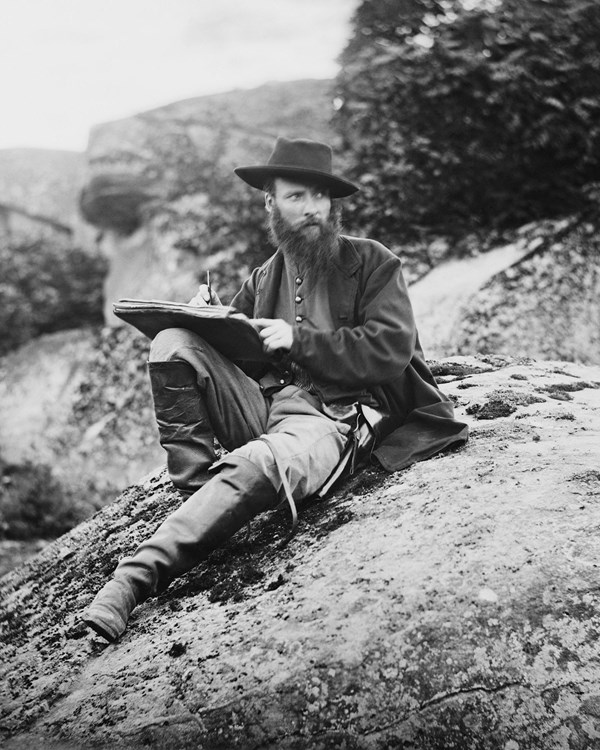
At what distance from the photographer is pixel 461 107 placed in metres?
8.30

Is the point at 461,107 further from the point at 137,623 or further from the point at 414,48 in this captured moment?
the point at 137,623

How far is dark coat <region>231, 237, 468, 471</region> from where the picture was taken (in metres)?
3.21

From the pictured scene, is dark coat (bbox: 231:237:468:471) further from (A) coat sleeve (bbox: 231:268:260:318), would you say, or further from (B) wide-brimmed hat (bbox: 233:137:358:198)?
(B) wide-brimmed hat (bbox: 233:137:358:198)

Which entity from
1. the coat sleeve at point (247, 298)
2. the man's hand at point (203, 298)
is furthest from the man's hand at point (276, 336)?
the coat sleeve at point (247, 298)

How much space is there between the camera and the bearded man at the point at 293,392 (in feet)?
9.90

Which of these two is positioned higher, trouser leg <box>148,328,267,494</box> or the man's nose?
the man's nose

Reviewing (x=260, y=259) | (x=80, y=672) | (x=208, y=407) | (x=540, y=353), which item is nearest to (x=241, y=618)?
(x=80, y=672)

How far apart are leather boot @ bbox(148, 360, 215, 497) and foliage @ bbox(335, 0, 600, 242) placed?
5.37 metres

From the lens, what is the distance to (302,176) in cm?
343

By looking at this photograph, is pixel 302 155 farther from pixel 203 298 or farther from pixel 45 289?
pixel 45 289

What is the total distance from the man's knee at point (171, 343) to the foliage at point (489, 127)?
5.25 metres

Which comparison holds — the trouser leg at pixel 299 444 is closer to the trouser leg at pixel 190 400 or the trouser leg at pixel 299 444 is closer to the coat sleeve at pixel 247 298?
the trouser leg at pixel 190 400

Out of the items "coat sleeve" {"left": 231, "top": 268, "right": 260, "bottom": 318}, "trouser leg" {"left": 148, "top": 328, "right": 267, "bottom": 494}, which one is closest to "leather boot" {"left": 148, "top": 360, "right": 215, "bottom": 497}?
"trouser leg" {"left": 148, "top": 328, "right": 267, "bottom": 494}

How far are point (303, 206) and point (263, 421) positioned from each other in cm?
99
